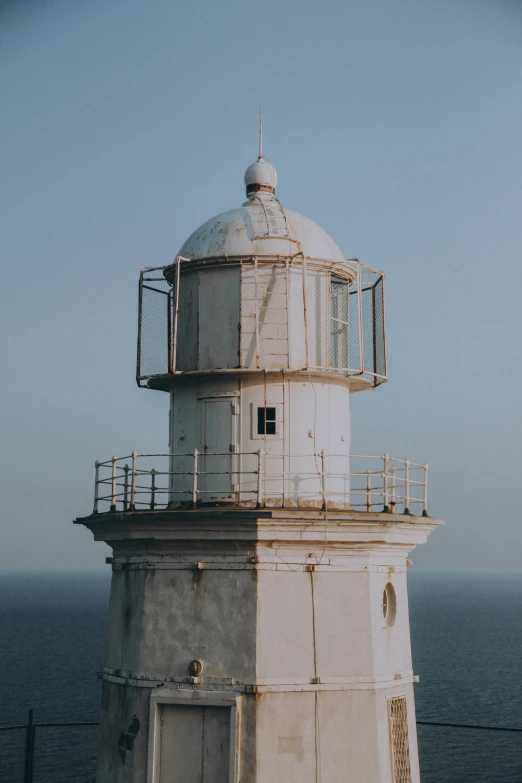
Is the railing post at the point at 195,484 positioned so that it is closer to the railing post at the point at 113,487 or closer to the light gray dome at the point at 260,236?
the railing post at the point at 113,487

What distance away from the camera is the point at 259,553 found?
12.7m

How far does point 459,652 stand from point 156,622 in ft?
280

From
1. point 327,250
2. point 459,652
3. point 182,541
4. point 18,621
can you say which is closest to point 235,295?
point 327,250

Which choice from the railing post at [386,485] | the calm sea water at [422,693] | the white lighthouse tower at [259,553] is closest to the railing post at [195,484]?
the white lighthouse tower at [259,553]

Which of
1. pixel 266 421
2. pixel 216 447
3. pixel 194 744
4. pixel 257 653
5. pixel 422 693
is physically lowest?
pixel 422 693

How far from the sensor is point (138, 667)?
43.0 feet

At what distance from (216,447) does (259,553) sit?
5.39ft

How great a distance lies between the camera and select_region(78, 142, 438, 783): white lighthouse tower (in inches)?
494

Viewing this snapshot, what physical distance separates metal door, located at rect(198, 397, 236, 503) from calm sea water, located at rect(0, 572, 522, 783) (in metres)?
31.7

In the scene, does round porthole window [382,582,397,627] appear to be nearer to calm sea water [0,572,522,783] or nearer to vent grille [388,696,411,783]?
vent grille [388,696,411,783]

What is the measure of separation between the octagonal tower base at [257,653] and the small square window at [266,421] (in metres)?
1.44

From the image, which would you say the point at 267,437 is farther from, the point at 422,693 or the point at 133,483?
the point at 422,693

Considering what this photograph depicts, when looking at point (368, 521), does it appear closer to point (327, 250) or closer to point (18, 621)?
point (327, 250)

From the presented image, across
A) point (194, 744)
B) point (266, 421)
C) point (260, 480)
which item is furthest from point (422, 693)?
point (260, 480)
